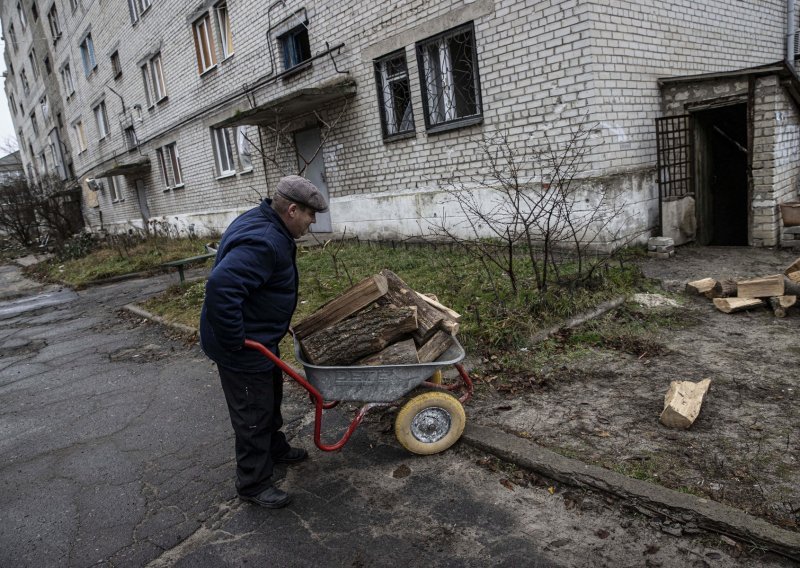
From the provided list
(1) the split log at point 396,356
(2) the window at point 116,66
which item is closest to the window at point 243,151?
(2) the window at point 116,66

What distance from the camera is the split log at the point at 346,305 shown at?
326 centimetres

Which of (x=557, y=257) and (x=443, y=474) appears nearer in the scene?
(x=443, y=474)

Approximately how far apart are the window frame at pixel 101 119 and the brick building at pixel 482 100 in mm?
9067

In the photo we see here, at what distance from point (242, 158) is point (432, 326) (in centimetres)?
1321

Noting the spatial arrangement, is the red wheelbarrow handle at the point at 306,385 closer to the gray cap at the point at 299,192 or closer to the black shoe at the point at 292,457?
the black shoe at the point at 292,457

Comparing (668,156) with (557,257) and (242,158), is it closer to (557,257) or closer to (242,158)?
(557,257)

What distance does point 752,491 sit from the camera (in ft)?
8.36

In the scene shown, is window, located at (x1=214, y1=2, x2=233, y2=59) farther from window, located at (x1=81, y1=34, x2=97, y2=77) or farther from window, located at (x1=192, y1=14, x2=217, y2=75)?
window, located at (x1=81, y1=34, x2=97, y2=77)

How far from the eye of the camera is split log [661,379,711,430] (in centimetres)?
314

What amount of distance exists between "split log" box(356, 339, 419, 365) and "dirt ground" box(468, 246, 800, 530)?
80cm

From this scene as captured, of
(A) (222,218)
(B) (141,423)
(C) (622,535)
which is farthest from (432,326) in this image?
(A) (222,218)

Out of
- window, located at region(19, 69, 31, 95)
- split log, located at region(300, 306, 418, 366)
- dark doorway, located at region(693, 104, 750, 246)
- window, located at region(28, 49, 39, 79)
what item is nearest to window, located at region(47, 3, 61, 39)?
window, located at region(28, 49, 39, 79)

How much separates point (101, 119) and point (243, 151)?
14827 millimetres

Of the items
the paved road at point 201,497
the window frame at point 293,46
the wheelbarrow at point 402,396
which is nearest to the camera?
the paved road at point 201,497
